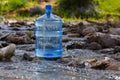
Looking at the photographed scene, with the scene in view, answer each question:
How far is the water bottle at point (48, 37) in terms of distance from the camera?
4199 mm

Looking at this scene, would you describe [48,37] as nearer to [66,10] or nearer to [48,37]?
[48,37]

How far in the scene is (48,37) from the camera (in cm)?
434

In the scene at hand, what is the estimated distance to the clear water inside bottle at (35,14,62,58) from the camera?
421 cm

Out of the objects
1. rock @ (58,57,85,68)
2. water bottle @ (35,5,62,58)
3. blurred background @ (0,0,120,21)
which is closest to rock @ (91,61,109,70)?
rock @ (58,57,85,68)

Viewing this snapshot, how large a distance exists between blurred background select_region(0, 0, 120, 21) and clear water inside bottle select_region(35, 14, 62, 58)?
1053cm

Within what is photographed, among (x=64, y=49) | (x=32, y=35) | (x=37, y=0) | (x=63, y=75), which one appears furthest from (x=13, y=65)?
(x=37, y=0)

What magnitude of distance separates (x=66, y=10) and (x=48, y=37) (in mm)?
12143

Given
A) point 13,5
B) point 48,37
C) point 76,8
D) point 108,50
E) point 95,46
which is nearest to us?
point 48,37

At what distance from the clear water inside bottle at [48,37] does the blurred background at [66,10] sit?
10.5 metres

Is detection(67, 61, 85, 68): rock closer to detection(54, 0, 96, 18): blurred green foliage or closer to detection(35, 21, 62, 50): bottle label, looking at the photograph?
detection(35, 21, 62, 50): bottle label

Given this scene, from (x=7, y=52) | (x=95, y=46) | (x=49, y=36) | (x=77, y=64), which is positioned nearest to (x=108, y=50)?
(x=95, y=46)

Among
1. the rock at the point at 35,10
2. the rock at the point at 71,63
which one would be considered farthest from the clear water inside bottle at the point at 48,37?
the rock at the point at 35,10

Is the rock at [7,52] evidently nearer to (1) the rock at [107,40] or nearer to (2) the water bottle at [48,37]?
(2) the water bottle at [48,37]

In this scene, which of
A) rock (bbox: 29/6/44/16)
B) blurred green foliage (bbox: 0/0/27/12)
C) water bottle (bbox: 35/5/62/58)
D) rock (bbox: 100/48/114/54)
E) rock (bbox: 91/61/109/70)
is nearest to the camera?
rock (bbox: 91/61/109/70)
